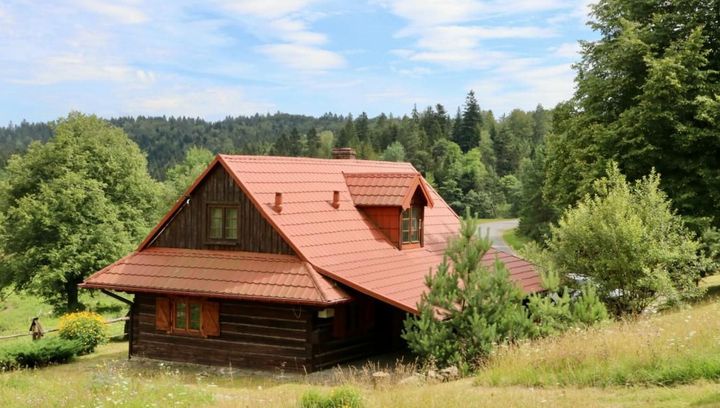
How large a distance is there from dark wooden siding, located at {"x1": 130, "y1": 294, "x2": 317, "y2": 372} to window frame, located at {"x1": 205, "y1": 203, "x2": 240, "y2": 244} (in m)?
2.07

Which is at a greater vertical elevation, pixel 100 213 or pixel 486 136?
pixel 486 136

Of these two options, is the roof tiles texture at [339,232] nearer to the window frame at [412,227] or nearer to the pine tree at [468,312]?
the window frame at [412,227]

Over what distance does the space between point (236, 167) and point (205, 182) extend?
3.73 feet

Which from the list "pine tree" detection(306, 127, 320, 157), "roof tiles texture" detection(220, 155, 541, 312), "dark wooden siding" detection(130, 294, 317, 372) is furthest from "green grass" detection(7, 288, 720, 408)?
"pine tree" detection(306, 127, 320, 157)

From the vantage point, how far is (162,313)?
2222 centimetres

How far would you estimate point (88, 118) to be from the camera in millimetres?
42188

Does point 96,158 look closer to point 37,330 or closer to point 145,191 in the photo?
point 145,191

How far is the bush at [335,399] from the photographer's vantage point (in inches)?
437

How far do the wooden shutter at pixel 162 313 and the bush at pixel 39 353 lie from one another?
157 inches

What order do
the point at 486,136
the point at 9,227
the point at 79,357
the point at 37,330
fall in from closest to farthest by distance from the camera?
1. the point at 79,357
2. the point at 37,330
3. the point at 9,227
4. the point at 486,136

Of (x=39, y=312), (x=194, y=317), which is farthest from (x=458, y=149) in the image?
(x=194, y=317)

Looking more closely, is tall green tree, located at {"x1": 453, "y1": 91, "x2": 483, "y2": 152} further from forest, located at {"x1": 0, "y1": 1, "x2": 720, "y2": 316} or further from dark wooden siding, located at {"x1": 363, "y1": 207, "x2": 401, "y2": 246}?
dark wooden siding, located at {"x1": 363, "y1": 207, "x2": 401, "y2": 246}

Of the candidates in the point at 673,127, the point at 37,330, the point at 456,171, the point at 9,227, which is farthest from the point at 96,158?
the point at 456,171

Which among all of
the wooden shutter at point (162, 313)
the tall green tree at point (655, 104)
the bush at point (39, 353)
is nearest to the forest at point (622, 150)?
the tall green tree at point (655, 104)
